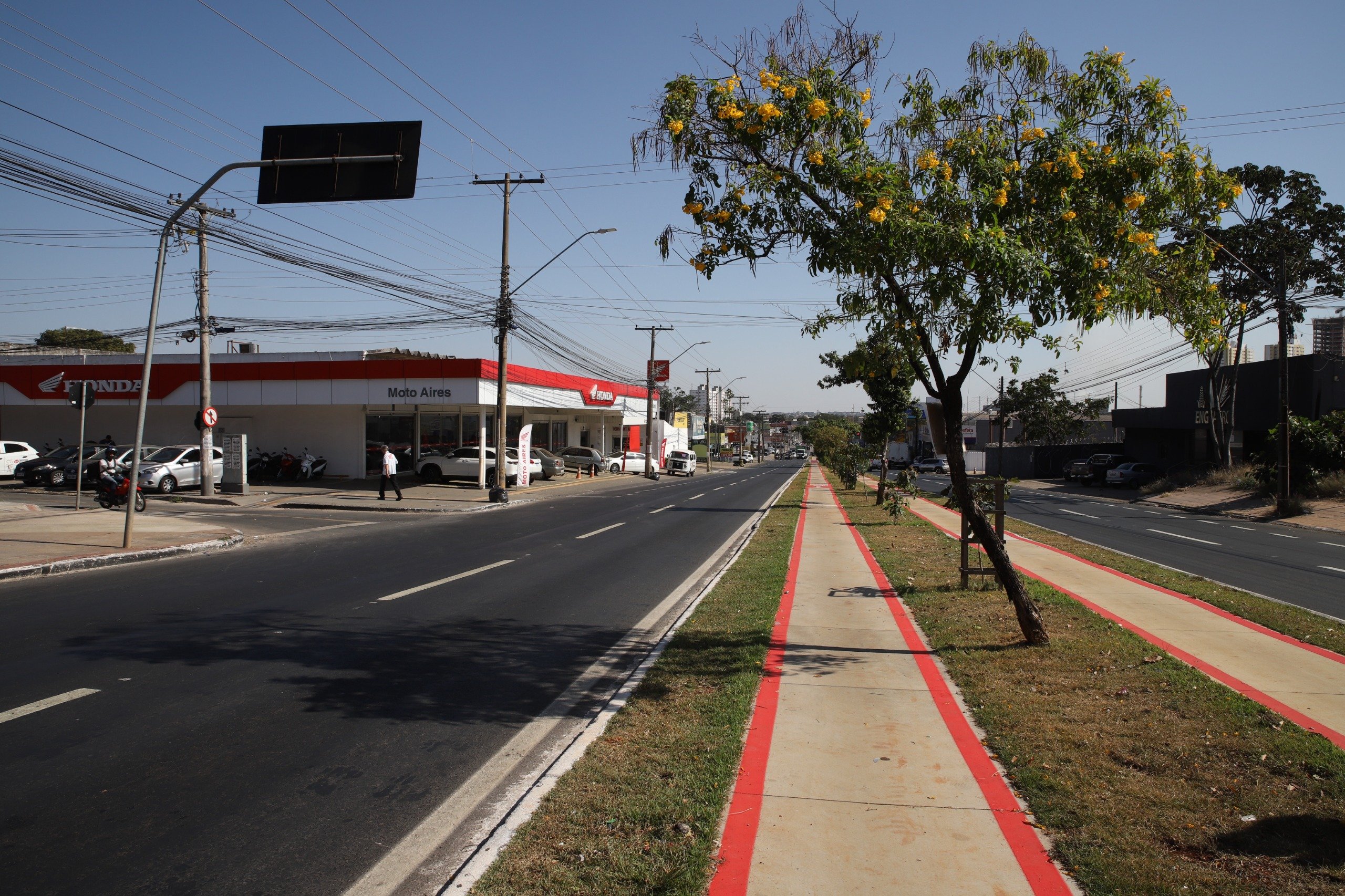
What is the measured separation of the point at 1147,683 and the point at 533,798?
4568 millimetres

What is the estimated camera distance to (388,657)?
723 centimetres

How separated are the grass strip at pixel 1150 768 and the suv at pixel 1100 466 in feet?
146

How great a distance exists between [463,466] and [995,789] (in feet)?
102

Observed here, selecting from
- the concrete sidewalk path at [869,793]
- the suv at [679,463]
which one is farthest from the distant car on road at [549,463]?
the concrete sidewalk path at [869,793]

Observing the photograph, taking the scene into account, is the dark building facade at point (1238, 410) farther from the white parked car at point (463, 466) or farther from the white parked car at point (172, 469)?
the white parked car at point (172, 469)

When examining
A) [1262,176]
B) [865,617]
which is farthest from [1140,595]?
[1262,176]

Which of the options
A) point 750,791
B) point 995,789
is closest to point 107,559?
point 750,791

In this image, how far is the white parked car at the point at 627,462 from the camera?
51281 mm

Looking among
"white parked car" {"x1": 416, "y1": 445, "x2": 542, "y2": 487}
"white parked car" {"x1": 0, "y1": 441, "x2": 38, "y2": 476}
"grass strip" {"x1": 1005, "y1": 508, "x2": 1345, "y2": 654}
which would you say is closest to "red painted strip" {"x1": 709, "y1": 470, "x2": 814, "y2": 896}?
"grass strip" {"x1": 1005, "y1": 508, "x2": 1345, "y2": 654}

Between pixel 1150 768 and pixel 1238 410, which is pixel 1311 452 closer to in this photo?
pixel 1238 410

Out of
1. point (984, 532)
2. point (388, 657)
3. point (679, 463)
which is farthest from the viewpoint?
point (679, 463)

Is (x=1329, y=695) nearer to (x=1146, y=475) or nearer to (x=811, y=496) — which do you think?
(x=811, y=496)

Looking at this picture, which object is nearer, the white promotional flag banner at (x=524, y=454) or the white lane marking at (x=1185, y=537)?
the white lane marking at (x=1185, y=537)

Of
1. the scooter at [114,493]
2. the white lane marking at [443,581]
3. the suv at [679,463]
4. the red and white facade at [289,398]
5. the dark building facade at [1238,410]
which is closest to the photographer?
the white lane marking at [443,581]
